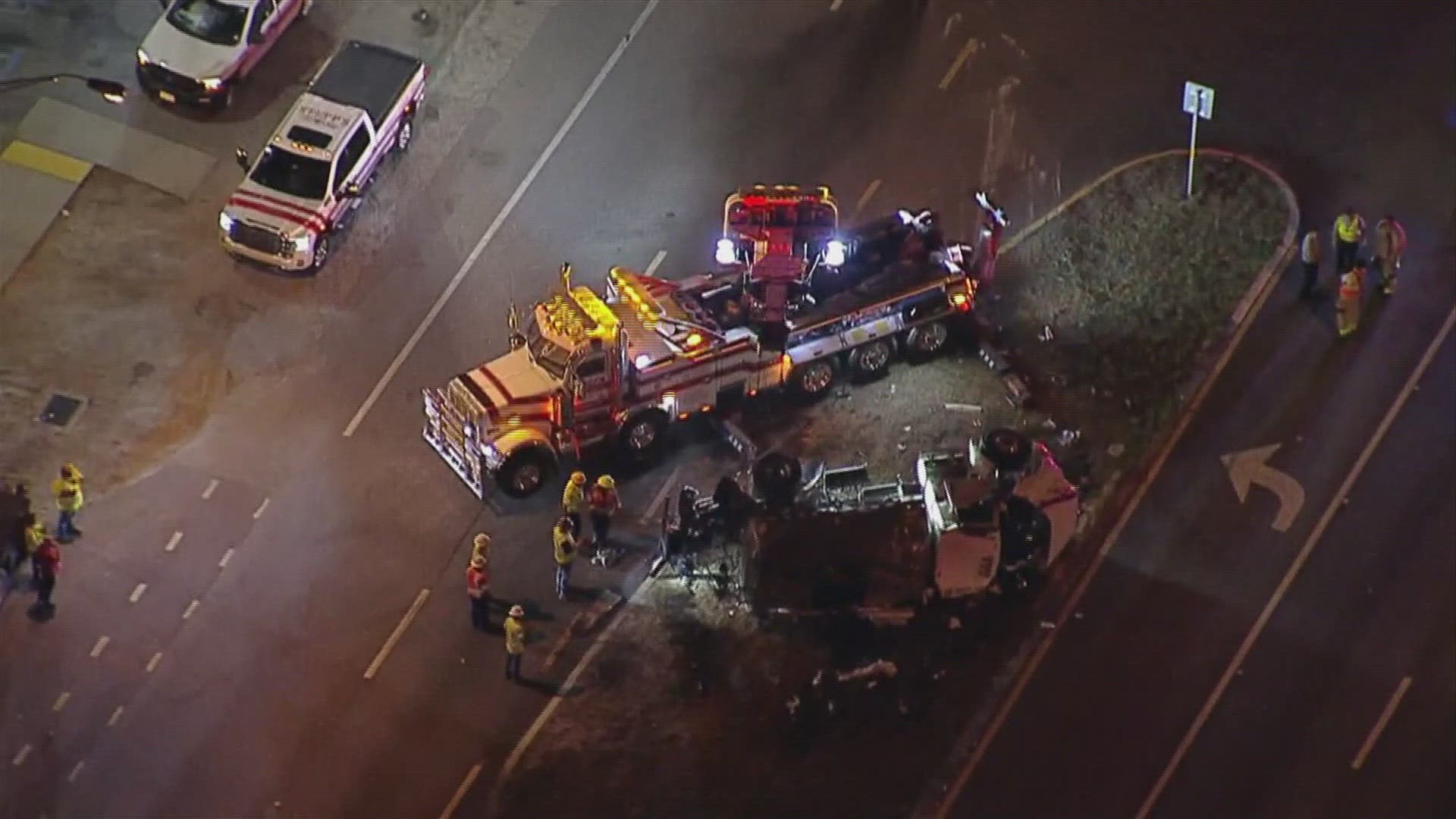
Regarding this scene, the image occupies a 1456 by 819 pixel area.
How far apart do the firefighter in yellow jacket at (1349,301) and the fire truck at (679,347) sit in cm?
586

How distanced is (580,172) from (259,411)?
306 inches

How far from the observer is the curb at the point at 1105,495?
3102cm

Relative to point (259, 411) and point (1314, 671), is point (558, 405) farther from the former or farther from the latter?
point (1314, 671)

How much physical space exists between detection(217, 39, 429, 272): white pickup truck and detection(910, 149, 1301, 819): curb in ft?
37.9

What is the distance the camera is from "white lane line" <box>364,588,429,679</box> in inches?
1276

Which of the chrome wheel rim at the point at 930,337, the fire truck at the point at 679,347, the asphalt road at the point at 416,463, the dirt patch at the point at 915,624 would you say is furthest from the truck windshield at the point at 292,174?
the chrome wheel rim at the point at 930,337

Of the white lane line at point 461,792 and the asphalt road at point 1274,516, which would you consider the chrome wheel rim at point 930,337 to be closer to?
the asphalt road at point 1274,516

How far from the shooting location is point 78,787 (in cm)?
3092

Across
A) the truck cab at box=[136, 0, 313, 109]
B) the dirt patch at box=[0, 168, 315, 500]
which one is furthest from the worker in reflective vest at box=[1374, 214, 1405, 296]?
the truck cab at box=[136, 0, 313, 109]

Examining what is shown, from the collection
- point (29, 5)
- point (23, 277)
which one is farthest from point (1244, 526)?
point (29, 5)

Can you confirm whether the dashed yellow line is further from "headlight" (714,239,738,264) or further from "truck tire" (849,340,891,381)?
"truck tire" (849,340,891,381)

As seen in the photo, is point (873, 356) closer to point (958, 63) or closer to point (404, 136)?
point (958, 63)

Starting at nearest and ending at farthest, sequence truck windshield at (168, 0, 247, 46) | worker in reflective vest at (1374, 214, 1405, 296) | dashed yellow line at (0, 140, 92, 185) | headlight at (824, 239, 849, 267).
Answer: headlight at (824, 239, 849, 267) → worker in reflective vest at (1374, 214, 1405, 296) → dashed yellow line at (0, 140, 92, 185) → truck windshield at (168, 0, 247, 46)

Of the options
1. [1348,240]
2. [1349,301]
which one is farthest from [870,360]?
[1348,240]
